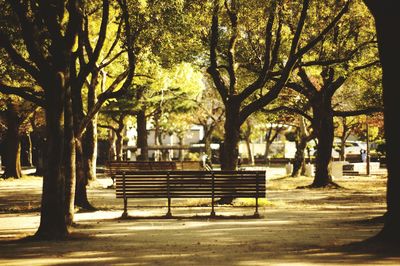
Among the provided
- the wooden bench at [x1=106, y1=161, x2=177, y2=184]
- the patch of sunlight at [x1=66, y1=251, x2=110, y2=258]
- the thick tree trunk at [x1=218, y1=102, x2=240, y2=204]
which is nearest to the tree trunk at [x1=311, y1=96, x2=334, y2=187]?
the wooden bench at [x1=106, y1=161, x2=177, y2=184]

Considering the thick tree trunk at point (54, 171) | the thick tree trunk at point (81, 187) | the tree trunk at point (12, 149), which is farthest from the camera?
the tree trunk at point (12, 149)

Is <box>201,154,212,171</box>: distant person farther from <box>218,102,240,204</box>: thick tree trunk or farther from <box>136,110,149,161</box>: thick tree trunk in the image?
<box>218,102,240,204</box>: thick tree trunk

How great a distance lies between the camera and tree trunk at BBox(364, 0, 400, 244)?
30.7 feet

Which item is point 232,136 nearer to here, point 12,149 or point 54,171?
point 54,171

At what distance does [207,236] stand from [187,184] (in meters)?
3.86

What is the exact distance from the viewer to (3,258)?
27.7 ft

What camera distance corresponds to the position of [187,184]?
14758 mm

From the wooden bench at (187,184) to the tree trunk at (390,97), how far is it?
5374mm

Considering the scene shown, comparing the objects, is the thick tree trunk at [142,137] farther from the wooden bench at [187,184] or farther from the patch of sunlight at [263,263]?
the patch of sunlight at [263,263]

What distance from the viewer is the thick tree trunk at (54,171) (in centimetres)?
1092

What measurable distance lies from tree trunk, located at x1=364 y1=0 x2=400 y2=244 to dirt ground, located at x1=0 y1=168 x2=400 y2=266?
0.82 meters

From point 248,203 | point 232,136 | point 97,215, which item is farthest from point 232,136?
point 97,215

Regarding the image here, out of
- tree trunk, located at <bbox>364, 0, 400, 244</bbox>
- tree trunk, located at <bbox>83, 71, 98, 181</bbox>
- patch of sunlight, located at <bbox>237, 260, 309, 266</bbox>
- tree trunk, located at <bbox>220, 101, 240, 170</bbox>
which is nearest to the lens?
patch of sunlight, located at <bbox>237, 260, 309, 266</bbox>

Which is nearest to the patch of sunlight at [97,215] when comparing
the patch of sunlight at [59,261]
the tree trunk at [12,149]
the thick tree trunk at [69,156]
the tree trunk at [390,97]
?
the thick tree trunk at [69,156]
